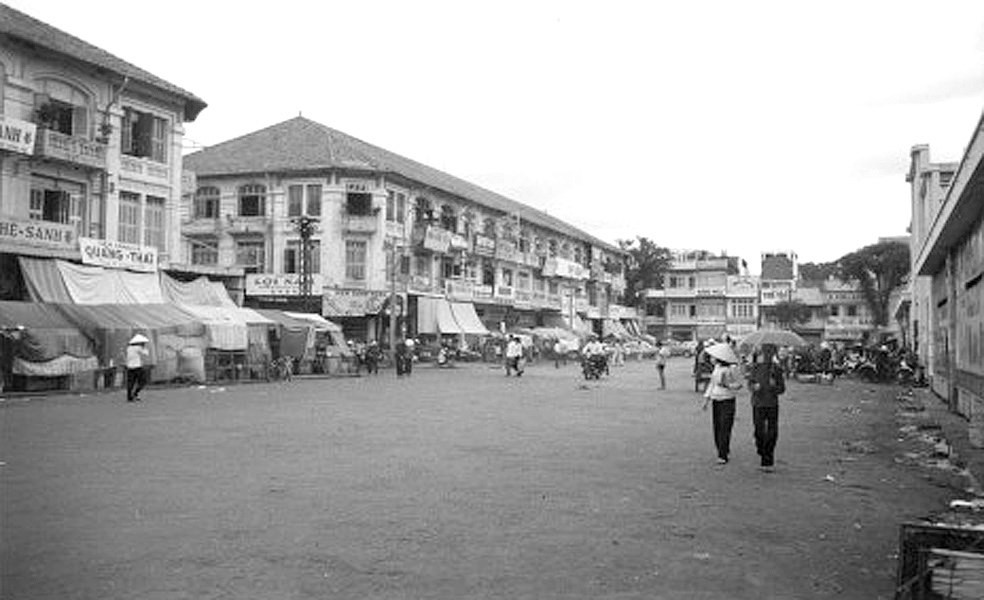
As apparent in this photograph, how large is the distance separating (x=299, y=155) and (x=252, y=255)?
5.72 meters

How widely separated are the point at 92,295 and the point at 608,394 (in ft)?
50.1

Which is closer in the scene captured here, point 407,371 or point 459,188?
point 407,371

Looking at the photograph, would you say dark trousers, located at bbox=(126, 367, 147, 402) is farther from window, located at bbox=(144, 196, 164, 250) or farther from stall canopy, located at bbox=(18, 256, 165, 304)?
window, located at bbox=(144, 196, 164, 250)

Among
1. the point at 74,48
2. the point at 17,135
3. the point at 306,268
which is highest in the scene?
the point at 74,48

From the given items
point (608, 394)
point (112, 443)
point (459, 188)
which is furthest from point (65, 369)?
point (459, 188)

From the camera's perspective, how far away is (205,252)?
1863 inches

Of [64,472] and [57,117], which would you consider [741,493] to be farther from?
[57,117]

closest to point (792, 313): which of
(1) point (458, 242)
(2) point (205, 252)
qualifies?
(1) point (458, 242)

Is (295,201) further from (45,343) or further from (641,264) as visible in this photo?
(641,264)

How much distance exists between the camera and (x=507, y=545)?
6398 millimetres

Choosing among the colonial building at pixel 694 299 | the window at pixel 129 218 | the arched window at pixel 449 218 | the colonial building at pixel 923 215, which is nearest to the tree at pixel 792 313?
the colonial building at pixel 694 299

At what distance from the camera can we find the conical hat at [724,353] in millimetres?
11422

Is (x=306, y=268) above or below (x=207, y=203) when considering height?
below

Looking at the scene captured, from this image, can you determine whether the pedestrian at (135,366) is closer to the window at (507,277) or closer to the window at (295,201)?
the window at (295,201)
